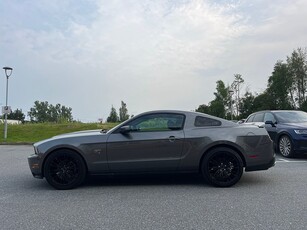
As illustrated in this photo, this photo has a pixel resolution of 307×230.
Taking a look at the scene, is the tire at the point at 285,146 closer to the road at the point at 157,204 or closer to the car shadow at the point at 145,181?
the road at the point at 157,204

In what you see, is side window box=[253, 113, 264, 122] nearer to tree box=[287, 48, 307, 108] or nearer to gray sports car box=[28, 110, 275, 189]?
gray sports car box=[28, 110, 275, 189]

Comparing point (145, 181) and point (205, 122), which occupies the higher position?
point (205, 122)

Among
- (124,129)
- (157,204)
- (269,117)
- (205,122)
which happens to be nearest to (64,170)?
(124,129)

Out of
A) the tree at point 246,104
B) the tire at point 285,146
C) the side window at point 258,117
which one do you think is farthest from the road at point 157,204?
the tree at point 246,104

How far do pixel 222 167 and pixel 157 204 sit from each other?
164 centimetres

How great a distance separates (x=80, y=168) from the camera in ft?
19.1

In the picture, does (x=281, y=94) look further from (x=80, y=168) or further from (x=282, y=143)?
(x=80, y=168)

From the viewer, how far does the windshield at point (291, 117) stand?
34.0 feet

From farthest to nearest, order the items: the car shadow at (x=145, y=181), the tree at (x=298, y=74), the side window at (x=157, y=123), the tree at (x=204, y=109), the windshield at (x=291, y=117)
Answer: the tree at (x=204, y=109), the tree at (x=298, y=74), the windshield at (x=291, y=117), the car shadow at (x=145, y=181), the side window at (x=157, y=123)

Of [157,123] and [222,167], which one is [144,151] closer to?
[157,123]

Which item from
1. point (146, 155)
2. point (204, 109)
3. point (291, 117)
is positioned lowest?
point (146, 155)

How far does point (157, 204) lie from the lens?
4.79 meters

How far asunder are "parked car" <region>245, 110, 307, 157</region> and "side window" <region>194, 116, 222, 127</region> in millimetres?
4384

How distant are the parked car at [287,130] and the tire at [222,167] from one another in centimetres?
430
